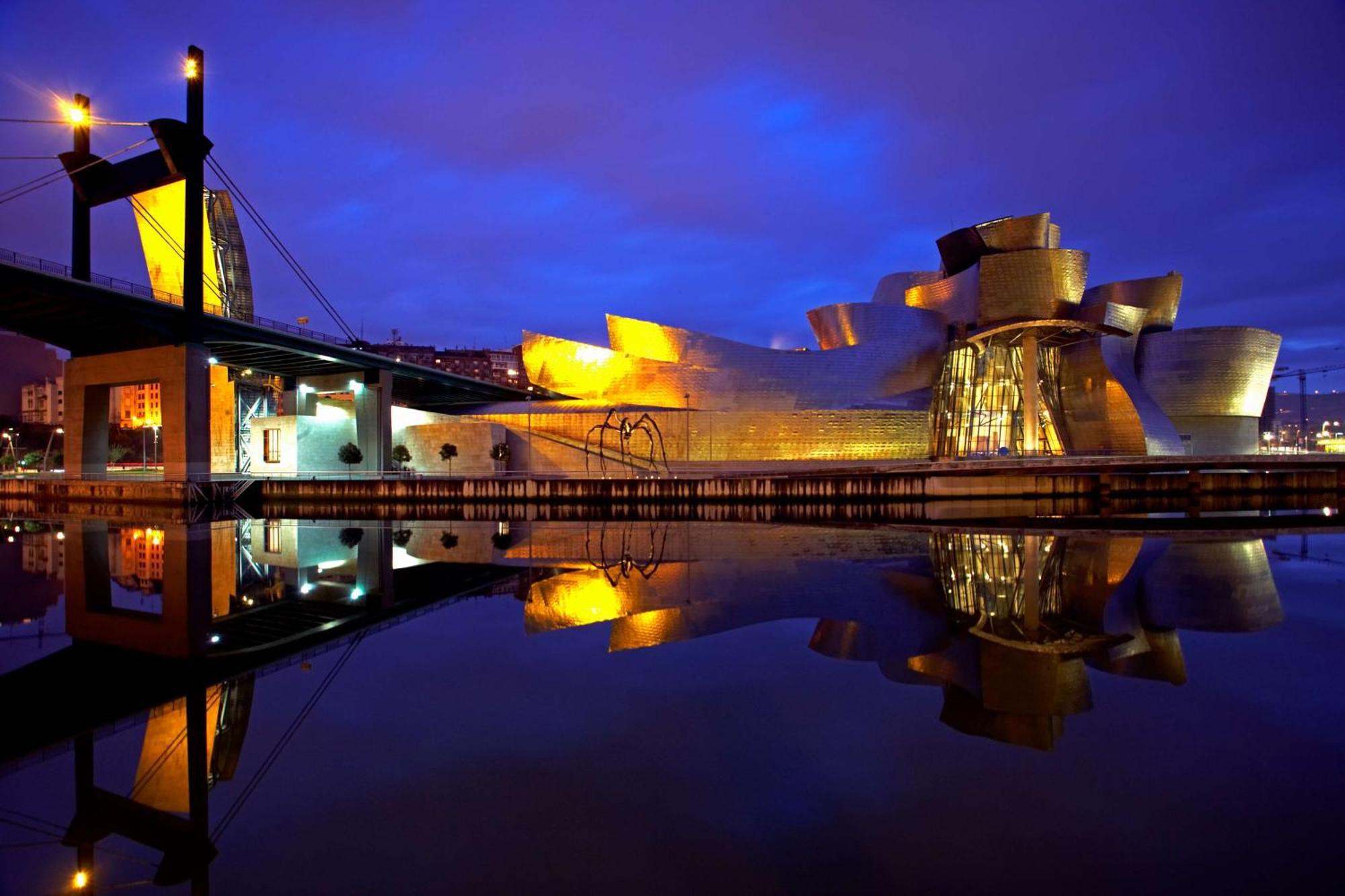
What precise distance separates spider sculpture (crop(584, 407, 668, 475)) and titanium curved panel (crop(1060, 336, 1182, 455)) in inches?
756

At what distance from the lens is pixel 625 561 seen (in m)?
12.6

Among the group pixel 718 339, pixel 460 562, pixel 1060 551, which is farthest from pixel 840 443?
pixel 460 562

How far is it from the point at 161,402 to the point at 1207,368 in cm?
4285

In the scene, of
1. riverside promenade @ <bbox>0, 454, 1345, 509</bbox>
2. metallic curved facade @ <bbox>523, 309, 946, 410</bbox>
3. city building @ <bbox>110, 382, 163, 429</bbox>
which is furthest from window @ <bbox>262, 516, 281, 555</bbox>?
city building @ <bbox>110, 382, 163, 429</bbox>

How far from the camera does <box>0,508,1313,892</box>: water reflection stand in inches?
183

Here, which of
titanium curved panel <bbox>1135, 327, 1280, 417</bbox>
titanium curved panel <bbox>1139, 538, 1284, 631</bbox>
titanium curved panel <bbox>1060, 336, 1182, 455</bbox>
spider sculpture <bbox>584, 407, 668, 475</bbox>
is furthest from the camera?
titanium curved panel <bbox>1135, 327, 1280, 417</bbox>

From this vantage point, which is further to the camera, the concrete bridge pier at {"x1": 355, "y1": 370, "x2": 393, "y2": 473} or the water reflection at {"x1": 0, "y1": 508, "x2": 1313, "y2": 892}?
the concrete bridge pier at {"x1": 355, "y1": 370, "x2": 393, "y2": 473}

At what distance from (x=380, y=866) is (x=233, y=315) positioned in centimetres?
3872

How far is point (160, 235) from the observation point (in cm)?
3250

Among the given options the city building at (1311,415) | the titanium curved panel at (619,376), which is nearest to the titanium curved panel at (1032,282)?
the titanium curved panel at (619,376)

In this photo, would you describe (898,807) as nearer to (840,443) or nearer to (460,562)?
(460,562)

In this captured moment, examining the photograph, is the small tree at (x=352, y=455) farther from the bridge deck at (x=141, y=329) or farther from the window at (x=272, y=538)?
the window at (x=272, y=538)

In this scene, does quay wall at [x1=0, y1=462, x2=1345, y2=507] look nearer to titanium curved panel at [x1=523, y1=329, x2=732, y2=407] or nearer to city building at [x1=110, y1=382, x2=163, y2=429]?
titanium curved panel at [x1=523, y1=329, x2=732, y2=407]

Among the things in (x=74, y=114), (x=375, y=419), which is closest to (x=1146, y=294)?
(x=375, y=419)
